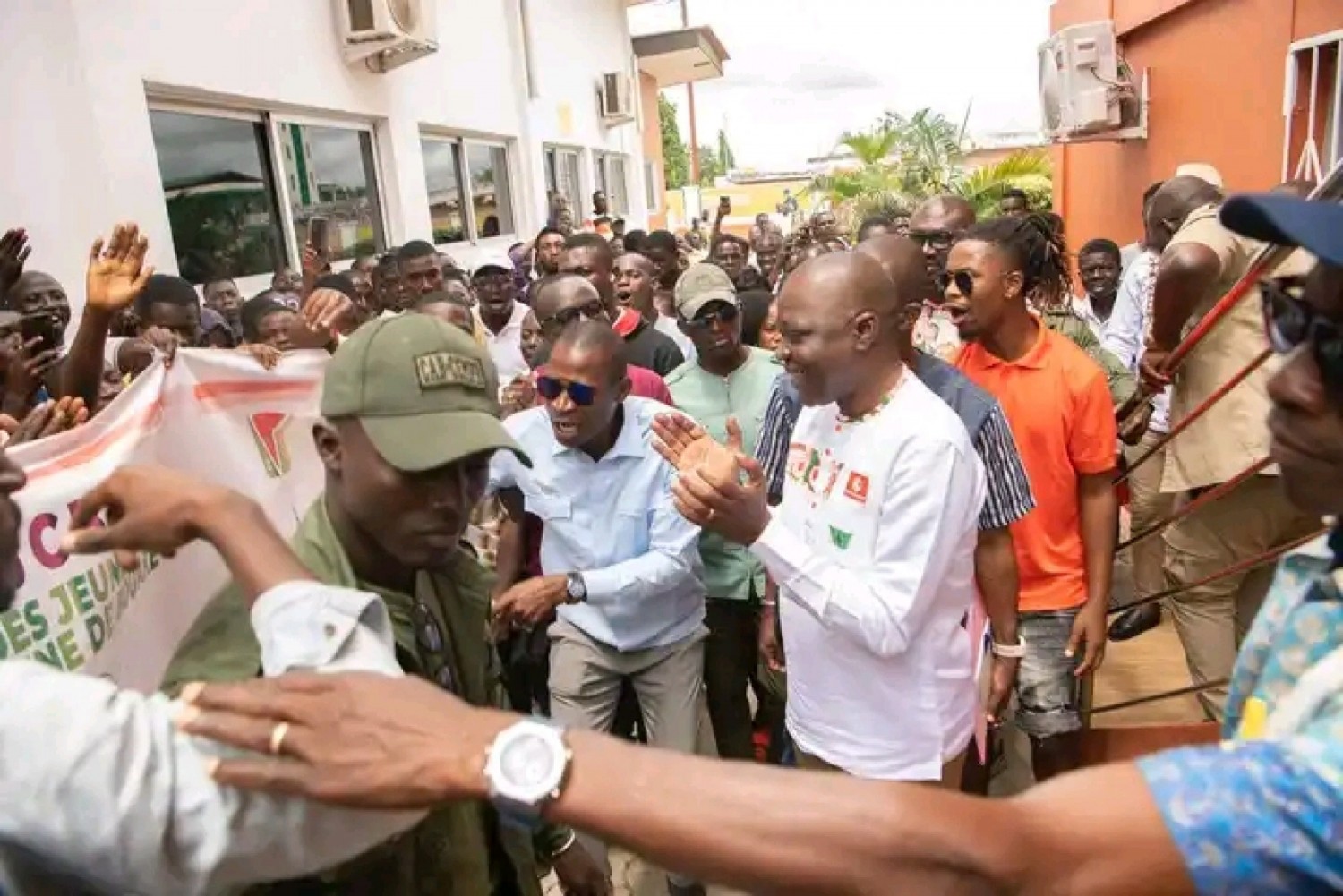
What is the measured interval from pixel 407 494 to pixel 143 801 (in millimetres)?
634

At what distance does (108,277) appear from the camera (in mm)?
2752

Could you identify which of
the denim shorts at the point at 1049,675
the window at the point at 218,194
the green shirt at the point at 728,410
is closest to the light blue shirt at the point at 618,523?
the green shirt at the point at 728,410

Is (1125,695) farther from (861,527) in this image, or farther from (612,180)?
(612,180)

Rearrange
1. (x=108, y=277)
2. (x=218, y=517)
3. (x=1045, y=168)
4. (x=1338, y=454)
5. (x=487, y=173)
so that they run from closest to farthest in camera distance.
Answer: (x=1338, y=454) < (x=218, y=517) < (x=108, y=277) < (x=487, y=173) < (x=1045, y=168)

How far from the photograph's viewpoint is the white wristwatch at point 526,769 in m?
0.92

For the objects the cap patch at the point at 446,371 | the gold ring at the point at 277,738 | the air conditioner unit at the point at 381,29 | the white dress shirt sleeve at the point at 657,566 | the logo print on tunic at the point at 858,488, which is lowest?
the white dress shirt sleeve at the point at 657,566

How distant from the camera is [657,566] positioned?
2814 millimetres

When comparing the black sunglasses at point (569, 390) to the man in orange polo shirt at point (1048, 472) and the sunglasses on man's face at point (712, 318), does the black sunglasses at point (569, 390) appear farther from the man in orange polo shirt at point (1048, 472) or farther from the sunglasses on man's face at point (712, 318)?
the man in orange polo shirt at point (1048, 472)

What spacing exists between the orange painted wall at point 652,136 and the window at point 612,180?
2.22 metres

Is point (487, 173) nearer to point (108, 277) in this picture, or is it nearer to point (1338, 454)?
point (108, 277)

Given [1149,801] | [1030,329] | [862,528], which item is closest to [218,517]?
[1149,801]

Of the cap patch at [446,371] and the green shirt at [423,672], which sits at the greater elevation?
the cap patch at [446,371]

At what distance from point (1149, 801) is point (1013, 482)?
5.45 ft

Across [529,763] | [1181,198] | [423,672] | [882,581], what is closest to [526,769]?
[529,763]
